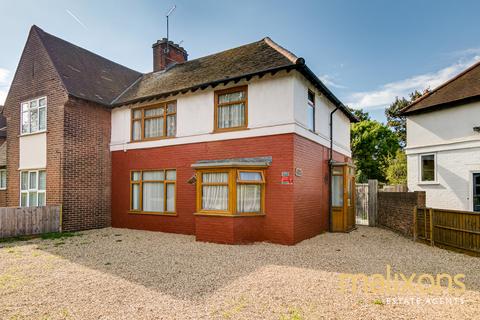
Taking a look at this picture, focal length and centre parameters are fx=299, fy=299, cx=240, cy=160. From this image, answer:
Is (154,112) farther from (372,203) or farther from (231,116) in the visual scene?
(372,203)

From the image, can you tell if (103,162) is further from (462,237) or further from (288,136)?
(462,237)

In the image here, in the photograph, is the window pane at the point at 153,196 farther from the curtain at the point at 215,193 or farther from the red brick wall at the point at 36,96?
the red brick wall at the point at 36,96

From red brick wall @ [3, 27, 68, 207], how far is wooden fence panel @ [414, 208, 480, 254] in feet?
44.1

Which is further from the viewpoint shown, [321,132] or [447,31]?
[447,31]

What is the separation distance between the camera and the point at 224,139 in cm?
1067

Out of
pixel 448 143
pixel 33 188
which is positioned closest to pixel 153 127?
pixel 33 188

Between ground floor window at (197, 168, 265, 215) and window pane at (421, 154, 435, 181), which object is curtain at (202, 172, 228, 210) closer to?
ground floor window at (197, 168, 265, 215)

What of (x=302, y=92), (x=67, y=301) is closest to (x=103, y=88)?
(x=302, y=92)

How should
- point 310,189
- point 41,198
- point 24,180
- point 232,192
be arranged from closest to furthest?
point 232,192, point 310,189, point 41,198, point 24,180

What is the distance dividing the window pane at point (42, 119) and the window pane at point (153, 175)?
16.2 ft

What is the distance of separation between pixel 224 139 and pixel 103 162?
641 centimetres

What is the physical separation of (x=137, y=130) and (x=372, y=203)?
1157 cm

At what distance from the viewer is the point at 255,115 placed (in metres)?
10.1

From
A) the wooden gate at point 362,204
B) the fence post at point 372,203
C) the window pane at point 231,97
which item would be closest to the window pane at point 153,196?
the window pane at point 231,97
